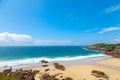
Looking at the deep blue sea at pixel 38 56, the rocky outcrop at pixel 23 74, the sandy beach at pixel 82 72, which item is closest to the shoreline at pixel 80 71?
the sandy beach at pixel 82 72

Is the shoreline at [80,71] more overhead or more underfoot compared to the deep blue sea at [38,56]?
more underfoot

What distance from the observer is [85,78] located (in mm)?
19891

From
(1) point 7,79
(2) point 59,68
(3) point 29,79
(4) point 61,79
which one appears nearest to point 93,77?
(4) point 61,79

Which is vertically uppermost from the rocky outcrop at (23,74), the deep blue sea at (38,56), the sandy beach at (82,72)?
the deep blue sea at (38,56)

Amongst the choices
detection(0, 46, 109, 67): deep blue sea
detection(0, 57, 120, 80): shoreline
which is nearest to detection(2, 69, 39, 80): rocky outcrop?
detection(0, 57, 120, 80): shoreline

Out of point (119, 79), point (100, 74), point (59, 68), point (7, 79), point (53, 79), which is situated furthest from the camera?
point (59, 68)

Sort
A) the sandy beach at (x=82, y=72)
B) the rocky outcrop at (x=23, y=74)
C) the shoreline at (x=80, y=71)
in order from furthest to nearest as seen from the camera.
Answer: the shoreline at (x=80, y=71) < the sandy beach at (x=82, y=72) < the rocky outcrop at (x=23, y=74)

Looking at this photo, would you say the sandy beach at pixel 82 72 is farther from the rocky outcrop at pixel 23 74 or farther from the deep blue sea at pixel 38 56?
the deep blue sea at pixel 38 56

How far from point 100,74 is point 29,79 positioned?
10.9m

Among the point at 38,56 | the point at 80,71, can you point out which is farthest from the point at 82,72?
the point at 38,56

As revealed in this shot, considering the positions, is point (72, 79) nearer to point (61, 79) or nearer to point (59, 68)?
point (61, 79)

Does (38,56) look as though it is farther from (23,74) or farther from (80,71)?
(23,74)

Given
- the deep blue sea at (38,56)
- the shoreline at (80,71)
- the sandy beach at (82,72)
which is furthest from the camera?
the deep blue sea at (38,56)

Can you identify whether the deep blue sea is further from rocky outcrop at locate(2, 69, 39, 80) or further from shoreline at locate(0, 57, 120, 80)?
rocky outcrop at locate(2, 69, 39, 80)
